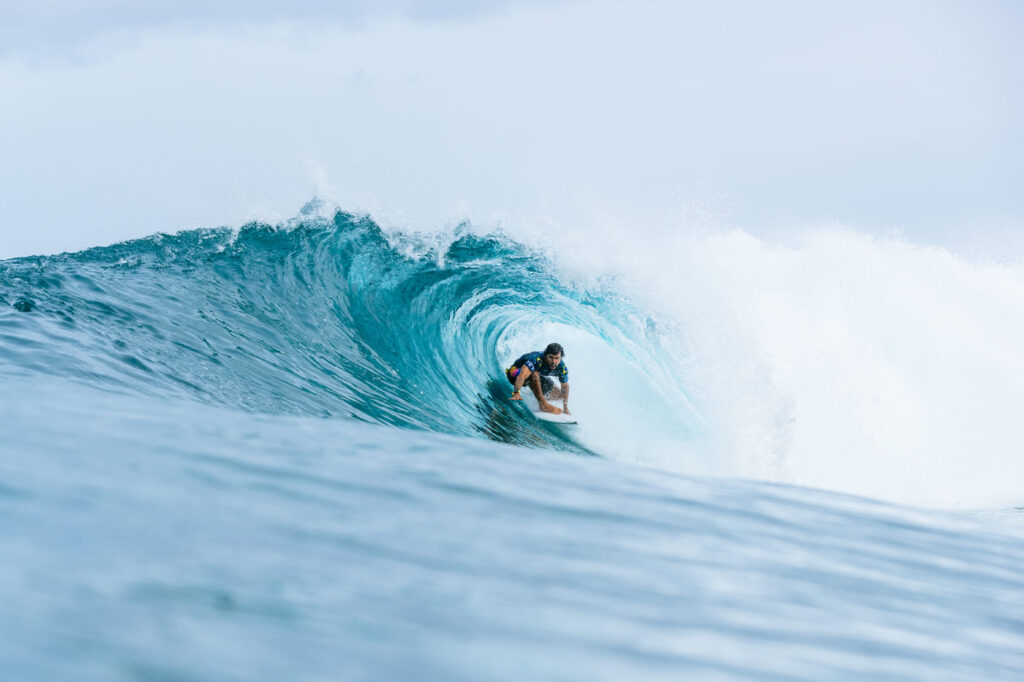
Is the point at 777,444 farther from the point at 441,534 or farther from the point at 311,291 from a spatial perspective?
the point at 441,534

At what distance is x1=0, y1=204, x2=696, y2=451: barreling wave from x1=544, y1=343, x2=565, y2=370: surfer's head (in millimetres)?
650

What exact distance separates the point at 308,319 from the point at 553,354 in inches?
97.5

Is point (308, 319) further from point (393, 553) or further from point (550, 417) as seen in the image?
point (393, 553)

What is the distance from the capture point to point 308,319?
8352mm

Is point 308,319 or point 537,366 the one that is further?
point 537,366

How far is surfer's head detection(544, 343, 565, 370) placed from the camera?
8.48 metres

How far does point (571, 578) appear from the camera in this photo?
1.96 m

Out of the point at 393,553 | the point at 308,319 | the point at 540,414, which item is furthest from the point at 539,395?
the point at 393,553

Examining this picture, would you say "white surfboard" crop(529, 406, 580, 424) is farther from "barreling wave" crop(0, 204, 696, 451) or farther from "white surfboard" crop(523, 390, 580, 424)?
"barreling wave" crop(0, 204, 696, 451)

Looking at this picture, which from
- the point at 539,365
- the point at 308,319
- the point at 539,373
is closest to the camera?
the point at 308,319

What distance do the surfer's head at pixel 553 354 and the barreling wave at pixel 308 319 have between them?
2.13 feet

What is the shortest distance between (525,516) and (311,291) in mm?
7093

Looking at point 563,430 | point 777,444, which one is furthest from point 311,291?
point 777,444

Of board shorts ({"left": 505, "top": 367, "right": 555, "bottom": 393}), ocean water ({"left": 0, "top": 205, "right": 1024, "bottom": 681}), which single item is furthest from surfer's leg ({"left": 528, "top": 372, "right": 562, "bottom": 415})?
ocean water ({"left": 0, "top": 205, "right": 1024, "bottom": 681})
